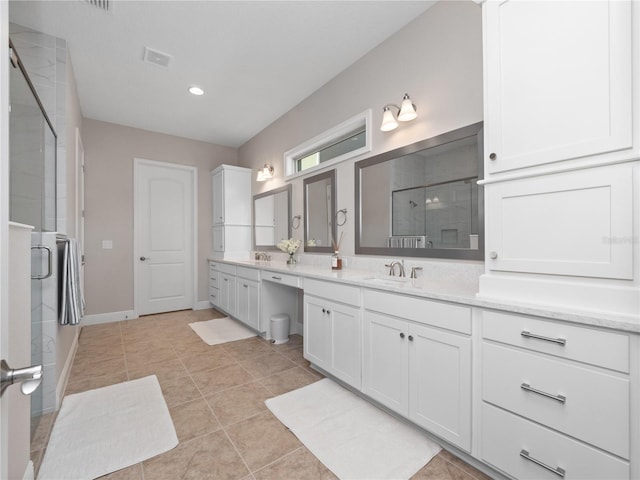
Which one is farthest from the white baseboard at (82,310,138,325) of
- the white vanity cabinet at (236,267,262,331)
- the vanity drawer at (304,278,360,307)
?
the vanity drawer at (304,278,360,307)

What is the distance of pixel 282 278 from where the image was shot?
2.88 metres

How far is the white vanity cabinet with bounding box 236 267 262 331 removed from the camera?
335 centimetres

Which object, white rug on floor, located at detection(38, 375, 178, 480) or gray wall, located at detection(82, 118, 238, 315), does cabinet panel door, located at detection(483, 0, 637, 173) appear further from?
gray wall, located at detection(82, 118, 238, 315)

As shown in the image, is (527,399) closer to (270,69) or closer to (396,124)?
(396,124)

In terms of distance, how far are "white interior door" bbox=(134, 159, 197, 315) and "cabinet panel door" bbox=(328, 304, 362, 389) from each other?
135 inches

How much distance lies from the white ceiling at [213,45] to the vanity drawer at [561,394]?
7.84ft

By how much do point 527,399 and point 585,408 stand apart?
0.62 ft

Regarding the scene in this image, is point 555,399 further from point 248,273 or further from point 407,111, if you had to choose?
point 248,273

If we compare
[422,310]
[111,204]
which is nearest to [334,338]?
[422,310]

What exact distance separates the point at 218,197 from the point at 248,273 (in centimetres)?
182

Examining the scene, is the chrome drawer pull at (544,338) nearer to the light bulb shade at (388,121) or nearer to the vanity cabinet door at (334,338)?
the vanity cabinet door at (334,338)

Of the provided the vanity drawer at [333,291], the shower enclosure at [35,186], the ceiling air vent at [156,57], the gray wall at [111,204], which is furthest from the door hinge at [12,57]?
the gray wall at [111,204]

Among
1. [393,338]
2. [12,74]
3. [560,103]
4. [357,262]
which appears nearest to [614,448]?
[393,338]

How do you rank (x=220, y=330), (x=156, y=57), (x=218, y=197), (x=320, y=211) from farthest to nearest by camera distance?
(x=218, y=197)
(x=220, y=330)
(x=320, y=211)
(x=156, y=57)
